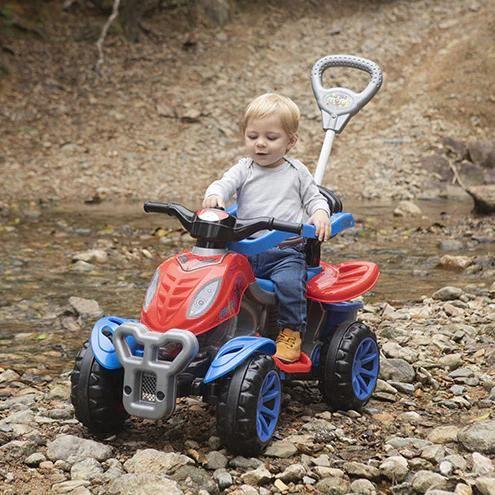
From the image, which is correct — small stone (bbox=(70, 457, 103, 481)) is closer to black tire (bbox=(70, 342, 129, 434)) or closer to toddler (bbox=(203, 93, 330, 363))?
black tire (bbox=(70, 342, 129, 434))

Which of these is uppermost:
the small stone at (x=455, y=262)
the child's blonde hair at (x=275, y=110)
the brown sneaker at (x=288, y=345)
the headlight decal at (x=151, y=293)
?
the child's blonde hair at (x=275, y=110)

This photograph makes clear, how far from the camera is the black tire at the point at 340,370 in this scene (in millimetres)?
4676

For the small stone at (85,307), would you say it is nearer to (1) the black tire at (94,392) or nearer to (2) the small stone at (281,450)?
(1) the black tire at (94,392)

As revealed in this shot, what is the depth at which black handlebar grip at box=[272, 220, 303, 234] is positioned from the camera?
13.8ft

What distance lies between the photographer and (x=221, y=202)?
15.0 ft

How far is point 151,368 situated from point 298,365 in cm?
100

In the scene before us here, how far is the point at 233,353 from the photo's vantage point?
4051mm

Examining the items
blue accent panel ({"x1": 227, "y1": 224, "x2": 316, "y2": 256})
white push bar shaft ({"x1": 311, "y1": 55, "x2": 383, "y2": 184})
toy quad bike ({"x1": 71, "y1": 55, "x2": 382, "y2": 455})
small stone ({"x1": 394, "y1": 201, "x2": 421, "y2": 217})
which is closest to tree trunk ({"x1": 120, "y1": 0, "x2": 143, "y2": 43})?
small stone ({"x1": 394, "y1": 201, "x2": 421, "y2": 217})

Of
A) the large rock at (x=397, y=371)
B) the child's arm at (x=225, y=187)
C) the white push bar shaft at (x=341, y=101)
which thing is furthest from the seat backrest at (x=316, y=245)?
the large rock at (x=397, y=371)

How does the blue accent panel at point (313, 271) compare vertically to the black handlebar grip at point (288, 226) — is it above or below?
below

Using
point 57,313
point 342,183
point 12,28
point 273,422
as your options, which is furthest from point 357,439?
point 12,28

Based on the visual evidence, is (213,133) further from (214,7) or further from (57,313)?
(57,313)

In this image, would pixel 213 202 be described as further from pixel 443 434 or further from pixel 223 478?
pixel 443 434

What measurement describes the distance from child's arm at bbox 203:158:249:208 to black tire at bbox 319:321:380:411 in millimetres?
1010
